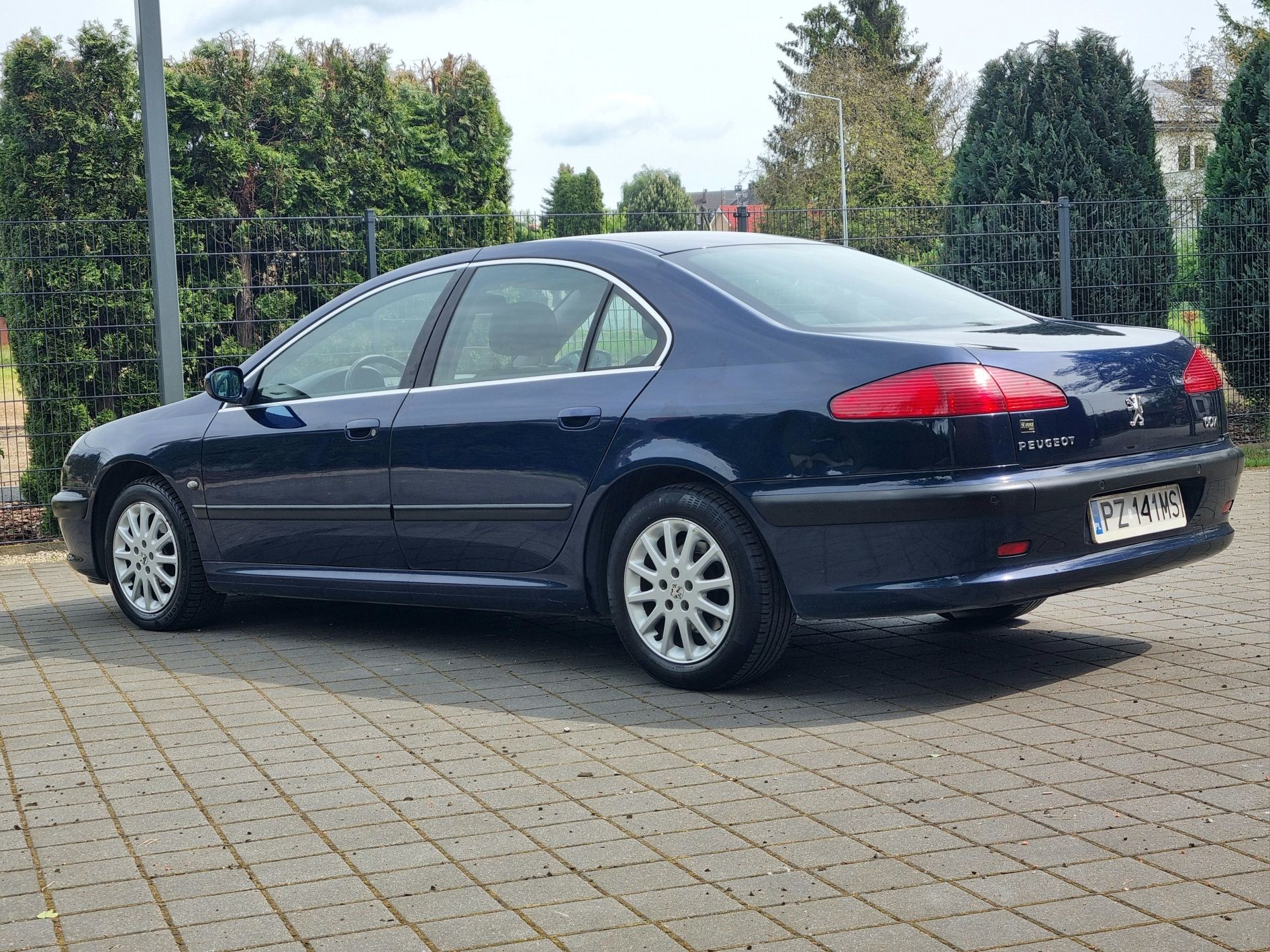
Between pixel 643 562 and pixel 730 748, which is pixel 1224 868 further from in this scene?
pixel 643 562

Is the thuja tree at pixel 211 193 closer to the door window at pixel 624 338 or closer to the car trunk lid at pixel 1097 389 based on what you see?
the door window at pixel 624 338

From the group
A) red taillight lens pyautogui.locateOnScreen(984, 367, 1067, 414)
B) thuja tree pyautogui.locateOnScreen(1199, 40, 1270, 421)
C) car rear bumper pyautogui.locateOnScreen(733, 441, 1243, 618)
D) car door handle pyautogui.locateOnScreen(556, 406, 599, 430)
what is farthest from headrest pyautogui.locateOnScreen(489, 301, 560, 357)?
thuja tree pyautogui.locateOnScreen(1199, 40, 1270, 421)

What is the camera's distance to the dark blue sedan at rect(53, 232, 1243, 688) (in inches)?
194

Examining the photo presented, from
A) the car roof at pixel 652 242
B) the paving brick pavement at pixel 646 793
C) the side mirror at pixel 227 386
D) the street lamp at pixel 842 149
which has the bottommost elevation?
the paving brick pavement at pixel 646 793

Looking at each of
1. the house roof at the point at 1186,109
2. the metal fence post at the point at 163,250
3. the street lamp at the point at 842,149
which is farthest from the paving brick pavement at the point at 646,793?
the house roof at the point at 1186,109

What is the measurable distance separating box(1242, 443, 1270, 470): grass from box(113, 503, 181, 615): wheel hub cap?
879 centimetres

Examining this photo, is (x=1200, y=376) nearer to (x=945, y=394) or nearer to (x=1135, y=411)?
(x=1135, y=411)

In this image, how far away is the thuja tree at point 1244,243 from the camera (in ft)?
45.4

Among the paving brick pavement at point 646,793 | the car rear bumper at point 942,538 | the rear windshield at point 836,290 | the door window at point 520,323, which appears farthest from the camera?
the door window at point 520,323

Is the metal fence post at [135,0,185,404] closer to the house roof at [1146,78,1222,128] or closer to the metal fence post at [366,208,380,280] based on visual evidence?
the metal fence post at [366,208,380,280]

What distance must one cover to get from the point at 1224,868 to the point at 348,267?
873 cm

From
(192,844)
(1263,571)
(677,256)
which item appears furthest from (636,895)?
(1263,571)

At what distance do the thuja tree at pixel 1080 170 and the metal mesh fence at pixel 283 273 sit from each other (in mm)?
31

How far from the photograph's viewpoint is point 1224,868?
3.49 meters
